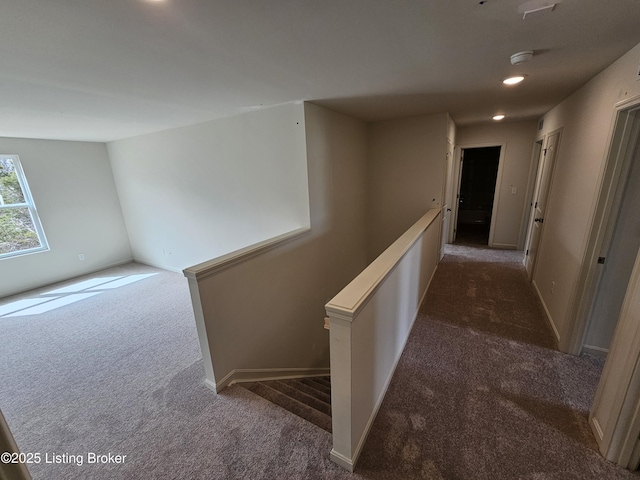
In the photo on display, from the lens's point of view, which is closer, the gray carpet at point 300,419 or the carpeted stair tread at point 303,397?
the gray carpet at point 300,419

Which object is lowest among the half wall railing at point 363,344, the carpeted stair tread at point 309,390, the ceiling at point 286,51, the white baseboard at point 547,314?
the carpeted stair tread at point 309,390

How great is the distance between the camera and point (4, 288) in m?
4.06

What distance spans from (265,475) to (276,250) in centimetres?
166

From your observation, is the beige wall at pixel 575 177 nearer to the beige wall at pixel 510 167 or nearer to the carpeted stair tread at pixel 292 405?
the beige wall at pixel 510 167

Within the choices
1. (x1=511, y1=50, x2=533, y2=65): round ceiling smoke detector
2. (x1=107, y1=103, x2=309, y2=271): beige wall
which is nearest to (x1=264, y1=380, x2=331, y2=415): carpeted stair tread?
(x1=107, y1=103, x2=309, y2=271): beige wall

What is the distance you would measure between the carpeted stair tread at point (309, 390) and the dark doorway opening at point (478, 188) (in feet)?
19.3

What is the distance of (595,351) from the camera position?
Answer: 86.6 inches

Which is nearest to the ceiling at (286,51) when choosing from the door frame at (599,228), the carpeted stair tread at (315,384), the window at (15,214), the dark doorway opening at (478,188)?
the door frame at (599,228)

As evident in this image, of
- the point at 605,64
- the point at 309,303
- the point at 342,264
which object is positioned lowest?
the point at 309,303

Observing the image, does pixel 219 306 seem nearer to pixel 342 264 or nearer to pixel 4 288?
pixel 342 264

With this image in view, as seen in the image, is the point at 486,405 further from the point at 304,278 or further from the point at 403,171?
the point at 403,171

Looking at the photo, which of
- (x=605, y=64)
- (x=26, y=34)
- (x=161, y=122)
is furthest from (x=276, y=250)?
(x=605, y=64)

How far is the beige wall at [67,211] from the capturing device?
417 centimetres

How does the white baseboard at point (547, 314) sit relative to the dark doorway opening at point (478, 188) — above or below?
below
